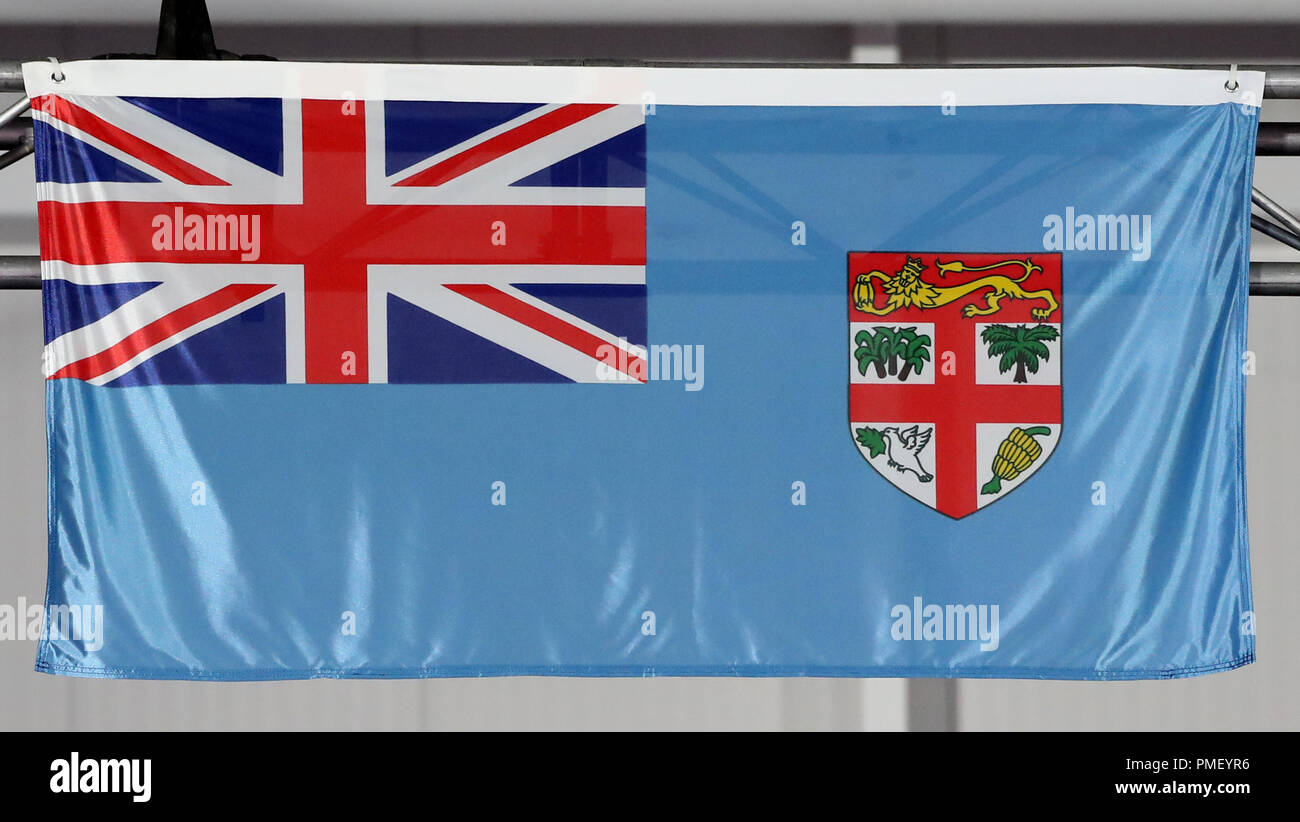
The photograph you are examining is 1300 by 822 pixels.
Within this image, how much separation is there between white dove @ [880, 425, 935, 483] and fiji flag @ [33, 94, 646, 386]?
628 millimetres

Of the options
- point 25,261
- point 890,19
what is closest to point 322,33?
point 25,261

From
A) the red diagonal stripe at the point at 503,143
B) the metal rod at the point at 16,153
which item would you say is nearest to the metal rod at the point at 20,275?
the metal rod at the point at 16,153

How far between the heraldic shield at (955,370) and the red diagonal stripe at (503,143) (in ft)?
2.44

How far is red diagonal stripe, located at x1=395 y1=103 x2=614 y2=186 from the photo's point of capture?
210 cm

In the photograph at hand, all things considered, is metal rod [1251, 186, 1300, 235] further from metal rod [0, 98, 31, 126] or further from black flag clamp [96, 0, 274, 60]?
metal rod [0, 98, 31, 126]

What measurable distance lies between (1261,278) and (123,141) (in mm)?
2938

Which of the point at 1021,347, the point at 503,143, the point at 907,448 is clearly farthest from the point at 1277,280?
the point at 503,143

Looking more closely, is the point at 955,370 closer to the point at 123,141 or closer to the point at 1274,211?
the point at 1274,211

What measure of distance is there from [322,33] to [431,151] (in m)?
1.08

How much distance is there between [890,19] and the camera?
9.57 ft

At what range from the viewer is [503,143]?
211 cm

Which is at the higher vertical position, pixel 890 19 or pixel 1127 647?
pixel 890 19

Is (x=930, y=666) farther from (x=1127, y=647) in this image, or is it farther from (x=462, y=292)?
(x=462, y=292)

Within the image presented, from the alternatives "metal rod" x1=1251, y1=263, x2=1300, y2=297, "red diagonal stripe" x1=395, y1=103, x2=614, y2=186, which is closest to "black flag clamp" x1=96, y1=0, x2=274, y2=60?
"red diagonal stripe" x1=395, y1=103, x2=614, y2=186
